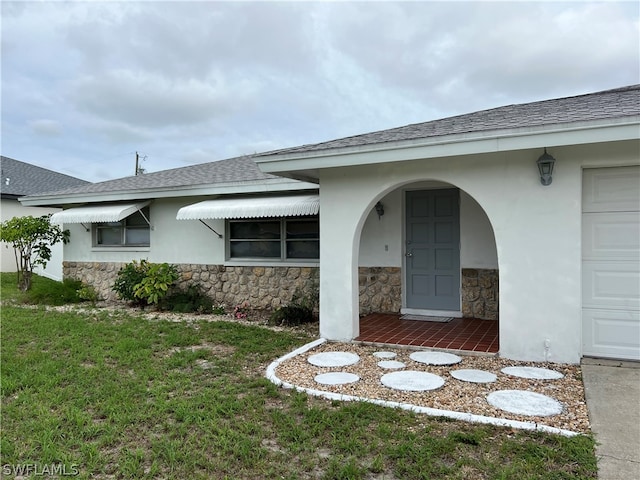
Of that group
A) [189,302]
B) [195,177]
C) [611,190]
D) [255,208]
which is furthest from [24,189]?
[611,190]

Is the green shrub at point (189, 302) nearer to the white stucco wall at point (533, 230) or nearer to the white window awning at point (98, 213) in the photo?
the white window awning at point (98, 213)

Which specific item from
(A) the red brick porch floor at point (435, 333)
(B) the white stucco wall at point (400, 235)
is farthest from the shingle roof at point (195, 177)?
(A) the red brick porch floor at point (435, 333)

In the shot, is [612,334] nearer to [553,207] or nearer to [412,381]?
[553,207]

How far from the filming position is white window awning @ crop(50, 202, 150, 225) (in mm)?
13156

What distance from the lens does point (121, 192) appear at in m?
13.5

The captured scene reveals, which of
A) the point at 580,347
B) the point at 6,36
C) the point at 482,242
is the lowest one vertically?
the point at 580,347

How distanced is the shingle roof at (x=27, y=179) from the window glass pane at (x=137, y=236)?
481 inches

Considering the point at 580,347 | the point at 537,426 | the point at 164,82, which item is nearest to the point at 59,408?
the point at 537,426

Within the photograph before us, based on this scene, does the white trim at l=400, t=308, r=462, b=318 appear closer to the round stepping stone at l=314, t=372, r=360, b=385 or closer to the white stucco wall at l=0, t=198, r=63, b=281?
the round stepping stone at l=314, t=372, r=360, b=385

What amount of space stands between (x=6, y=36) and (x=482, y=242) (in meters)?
12.1

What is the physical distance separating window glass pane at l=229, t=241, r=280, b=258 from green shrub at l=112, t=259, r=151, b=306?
259 cm

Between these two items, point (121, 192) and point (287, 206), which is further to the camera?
point (121, 192)

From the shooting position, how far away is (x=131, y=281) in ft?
41.0

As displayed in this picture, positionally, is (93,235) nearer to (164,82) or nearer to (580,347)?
(164,82)
